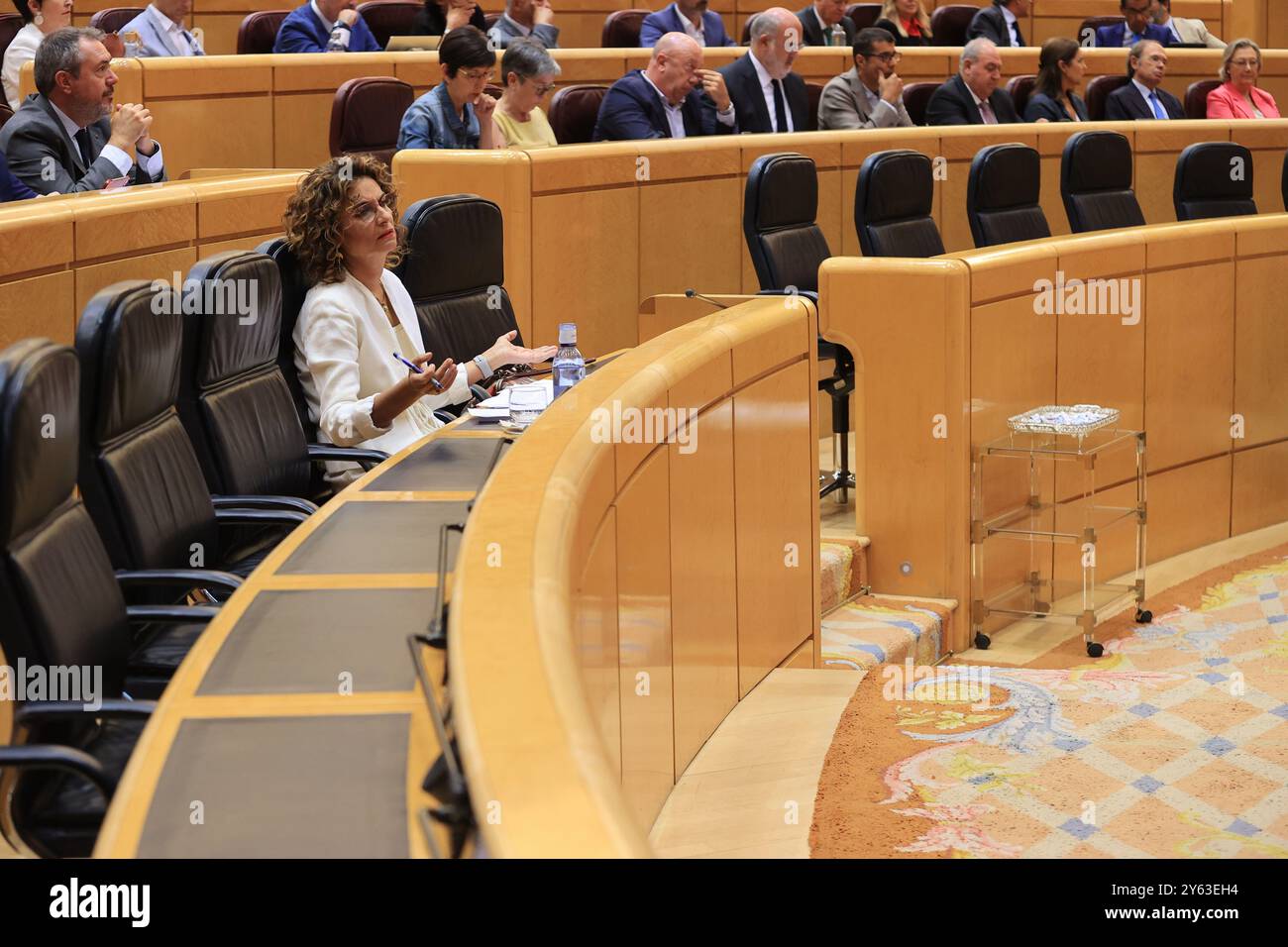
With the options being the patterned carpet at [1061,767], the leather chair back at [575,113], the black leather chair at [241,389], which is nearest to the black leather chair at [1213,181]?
the leather chair back at [575,113]

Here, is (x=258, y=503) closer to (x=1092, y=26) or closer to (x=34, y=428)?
(x=34, y=428)

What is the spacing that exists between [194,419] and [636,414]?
0.73m

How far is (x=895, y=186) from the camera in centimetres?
472

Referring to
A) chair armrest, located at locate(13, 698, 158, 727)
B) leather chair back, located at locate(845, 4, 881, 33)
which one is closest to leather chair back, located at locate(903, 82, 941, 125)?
leather chair back, located at locate(845, 4, 881, 33)

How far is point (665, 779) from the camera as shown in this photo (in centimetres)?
253

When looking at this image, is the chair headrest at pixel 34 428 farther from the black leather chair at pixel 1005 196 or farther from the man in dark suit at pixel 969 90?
the man in dark suit at pixel 969 90

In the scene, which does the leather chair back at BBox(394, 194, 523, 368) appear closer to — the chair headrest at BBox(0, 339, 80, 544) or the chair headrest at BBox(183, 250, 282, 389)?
the chair headrest at BBox(183, 250, 282, 389)

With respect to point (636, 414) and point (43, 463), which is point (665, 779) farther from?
point (43, 463)

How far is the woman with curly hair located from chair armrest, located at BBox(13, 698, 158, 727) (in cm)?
110

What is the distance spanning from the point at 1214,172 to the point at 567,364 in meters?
3.61

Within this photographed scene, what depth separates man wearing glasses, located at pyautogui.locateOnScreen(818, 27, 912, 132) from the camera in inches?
223

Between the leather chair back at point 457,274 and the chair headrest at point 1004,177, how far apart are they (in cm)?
197

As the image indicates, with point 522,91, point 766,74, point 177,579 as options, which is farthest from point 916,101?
point 177,579
